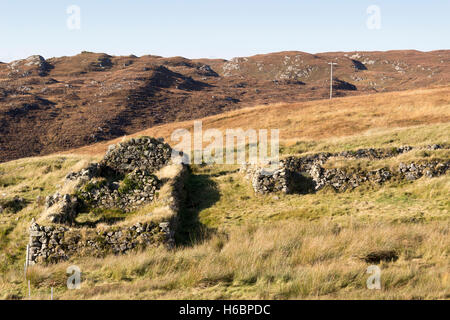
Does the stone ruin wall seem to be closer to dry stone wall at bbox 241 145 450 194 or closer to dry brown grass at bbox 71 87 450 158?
dry stone wall at bbox 241 145 450 194

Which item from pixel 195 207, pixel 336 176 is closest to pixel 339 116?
pixel 336 176

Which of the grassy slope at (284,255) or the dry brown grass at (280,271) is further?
the grassy slope at (284,255)

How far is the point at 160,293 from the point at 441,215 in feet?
33.3

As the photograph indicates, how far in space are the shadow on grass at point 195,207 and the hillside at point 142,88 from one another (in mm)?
48090

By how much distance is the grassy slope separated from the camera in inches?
238

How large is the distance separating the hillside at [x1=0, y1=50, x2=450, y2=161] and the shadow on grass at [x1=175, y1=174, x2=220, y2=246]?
48.1 metres

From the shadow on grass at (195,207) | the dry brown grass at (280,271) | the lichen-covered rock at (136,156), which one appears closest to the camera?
the dry brown grass at (280,271)

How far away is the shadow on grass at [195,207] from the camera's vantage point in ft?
38.4

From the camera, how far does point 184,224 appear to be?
43.9 feet

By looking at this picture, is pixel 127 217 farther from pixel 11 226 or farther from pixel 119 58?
pixel 119 58

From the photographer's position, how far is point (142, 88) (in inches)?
3962

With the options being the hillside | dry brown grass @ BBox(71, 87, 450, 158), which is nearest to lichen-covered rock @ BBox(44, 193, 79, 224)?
dry brown grass @ BBox(71, 87, 450, 158)

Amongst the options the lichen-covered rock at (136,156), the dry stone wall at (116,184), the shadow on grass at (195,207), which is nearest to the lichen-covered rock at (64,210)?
the dry stone wall at (116,184)

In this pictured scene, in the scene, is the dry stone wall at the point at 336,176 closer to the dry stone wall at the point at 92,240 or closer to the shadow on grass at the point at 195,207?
the shadow on grass at the point at 195,207
